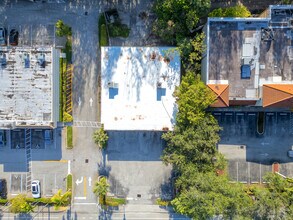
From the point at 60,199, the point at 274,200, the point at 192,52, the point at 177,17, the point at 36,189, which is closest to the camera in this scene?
the point at 177,17

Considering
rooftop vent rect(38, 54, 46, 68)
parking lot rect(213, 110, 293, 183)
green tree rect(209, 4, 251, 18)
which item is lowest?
parking lot rect(213, 110, 293, 183)

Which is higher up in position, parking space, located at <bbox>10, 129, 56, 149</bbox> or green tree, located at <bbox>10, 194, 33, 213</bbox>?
parking space, located at <bbox>10, 129, 56, 149</bbox>

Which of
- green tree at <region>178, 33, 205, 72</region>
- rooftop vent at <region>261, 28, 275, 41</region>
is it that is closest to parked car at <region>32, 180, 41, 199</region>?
green tree at <region>178, 33, 205, 72</region>

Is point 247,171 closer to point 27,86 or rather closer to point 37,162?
point 37,162

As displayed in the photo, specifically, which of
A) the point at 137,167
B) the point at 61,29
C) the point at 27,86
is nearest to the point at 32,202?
the point at 137,167

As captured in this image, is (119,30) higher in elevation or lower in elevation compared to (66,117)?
higher

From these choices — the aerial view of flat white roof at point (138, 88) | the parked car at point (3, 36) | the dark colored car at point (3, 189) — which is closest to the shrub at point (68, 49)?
the aerial view of flat white roof at point (138, 88)

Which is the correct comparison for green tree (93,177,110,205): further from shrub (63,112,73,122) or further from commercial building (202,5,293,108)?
commercial building (202,5,293,108)
